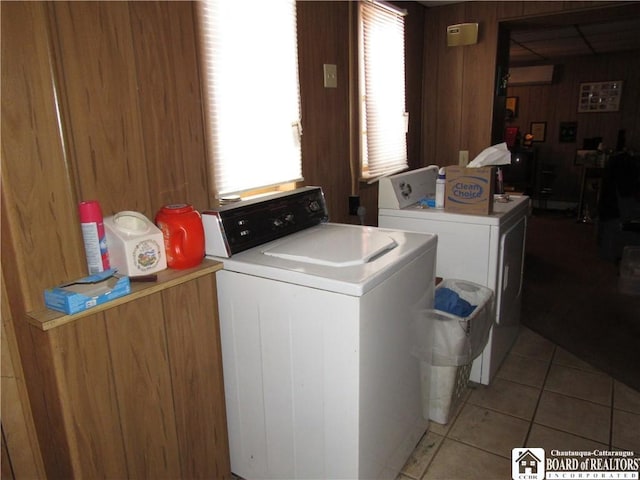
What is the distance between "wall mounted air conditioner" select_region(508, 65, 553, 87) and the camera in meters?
6.80

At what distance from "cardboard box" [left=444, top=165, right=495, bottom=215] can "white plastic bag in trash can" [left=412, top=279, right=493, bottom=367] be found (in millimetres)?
493

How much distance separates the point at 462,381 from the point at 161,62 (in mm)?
1930

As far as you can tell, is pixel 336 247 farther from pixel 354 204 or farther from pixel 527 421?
pixel 527 421

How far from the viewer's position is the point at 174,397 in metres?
1.54

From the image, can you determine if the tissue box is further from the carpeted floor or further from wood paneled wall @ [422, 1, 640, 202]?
wood paneled wall @ [422, 1, 640, 202]

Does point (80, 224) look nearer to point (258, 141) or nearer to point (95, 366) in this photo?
point (95, 366)

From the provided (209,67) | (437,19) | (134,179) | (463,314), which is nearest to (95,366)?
(134,179)

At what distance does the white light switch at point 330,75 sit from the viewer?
7.91 feet

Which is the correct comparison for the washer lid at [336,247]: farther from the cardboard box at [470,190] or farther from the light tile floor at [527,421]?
the light tile floor at [527,421]

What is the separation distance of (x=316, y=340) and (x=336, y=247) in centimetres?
37

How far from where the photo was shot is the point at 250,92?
1976 millimetres

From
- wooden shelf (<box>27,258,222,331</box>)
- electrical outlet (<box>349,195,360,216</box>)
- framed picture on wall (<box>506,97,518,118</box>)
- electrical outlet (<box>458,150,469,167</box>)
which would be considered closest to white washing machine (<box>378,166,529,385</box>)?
electrical outlet (<box>349,195,360,216</box>)

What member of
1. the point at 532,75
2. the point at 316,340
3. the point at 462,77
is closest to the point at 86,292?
the point at 316,340

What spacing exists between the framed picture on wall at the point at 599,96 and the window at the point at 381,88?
4.85 m
